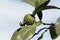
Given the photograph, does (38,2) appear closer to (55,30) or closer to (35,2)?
(35,2)

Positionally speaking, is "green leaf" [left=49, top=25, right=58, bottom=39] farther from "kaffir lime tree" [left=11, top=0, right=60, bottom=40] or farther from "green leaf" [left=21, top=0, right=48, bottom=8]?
"green leaf" [left=21, top=0, right=48, bottom=8]

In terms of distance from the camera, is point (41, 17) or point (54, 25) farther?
point (41, 17)

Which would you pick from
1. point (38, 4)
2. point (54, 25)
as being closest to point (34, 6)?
point (38, 4)

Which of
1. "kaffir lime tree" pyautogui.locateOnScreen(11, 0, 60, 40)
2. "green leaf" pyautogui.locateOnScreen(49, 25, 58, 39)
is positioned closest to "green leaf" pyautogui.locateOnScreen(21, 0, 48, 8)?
"kaffir lime tree" pyautogui.locateOnScreen(11, 0, 60, 40)

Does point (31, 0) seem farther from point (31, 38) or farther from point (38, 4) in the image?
point (31, 38)

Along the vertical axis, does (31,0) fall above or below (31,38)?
above

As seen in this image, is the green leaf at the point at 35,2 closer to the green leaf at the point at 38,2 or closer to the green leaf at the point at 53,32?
the green leaf at the point at 38,2

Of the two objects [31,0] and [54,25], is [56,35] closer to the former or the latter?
[54,25]

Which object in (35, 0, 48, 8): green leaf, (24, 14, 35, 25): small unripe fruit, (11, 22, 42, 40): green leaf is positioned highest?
(35, 0, 48, 8): green leaf

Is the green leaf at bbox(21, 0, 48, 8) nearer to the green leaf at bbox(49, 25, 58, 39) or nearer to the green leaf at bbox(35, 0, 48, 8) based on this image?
the green leaf at bbox(35, 0, 48, 8)

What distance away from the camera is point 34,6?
2.42 feet

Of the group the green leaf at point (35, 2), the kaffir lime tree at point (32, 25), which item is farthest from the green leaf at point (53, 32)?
the green leaf at point (35, 2)

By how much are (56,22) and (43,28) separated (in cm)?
5

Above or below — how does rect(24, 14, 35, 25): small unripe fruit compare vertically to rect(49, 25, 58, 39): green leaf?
above
